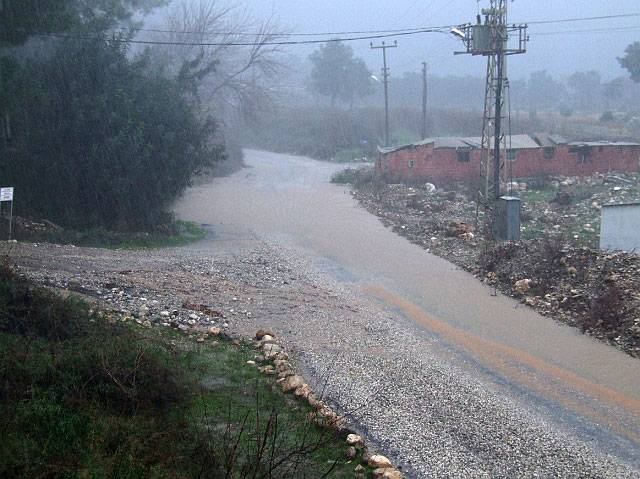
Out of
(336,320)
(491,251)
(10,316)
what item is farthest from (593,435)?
(491,251)

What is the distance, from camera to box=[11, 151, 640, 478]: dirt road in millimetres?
8375

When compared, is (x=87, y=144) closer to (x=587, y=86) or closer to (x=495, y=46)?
(x=495, y=46)

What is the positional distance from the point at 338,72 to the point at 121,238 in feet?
212

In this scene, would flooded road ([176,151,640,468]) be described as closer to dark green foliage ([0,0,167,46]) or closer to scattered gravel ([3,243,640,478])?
scattered gravel ([3,243,640,478])

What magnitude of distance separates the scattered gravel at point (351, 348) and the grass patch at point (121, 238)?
1.28m

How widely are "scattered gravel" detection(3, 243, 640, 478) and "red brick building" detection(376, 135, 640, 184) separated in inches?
768

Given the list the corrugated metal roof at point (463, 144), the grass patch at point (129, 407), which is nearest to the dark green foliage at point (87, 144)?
the grass patch at point (129, 407)

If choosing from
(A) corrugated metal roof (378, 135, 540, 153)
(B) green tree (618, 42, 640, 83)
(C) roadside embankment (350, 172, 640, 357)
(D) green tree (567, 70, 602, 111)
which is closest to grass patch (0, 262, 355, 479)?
(C) roadside embankment (350, 172, 640, 357)

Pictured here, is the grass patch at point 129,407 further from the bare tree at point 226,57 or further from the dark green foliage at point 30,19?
the bare tree at point 226,57

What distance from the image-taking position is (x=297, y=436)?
23.4 feet

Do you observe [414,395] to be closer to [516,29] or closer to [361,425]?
[361,425]

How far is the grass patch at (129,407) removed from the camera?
5762 millimetres

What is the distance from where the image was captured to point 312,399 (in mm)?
8820

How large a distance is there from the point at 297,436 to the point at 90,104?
16680 millimetres
